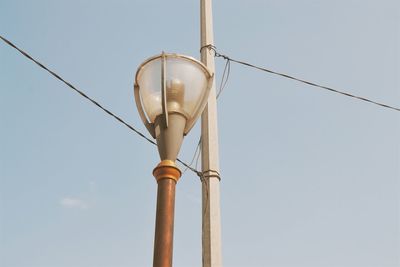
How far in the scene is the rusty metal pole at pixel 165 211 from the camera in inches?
72.6

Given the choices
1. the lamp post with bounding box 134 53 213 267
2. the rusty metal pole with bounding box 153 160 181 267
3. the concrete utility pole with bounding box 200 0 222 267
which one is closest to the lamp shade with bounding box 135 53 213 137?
the lamp post with bounding box 134 53 213 267

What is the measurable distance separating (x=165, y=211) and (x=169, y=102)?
551 mm

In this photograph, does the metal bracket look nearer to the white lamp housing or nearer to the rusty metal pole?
the white lamp housing

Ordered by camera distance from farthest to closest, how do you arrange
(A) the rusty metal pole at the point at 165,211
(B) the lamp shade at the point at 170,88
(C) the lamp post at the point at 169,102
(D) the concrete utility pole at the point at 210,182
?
(D) the concrete utility pole at the point at 210,182, (B) the lamp shade at the point at 170,88, (C) the lamp post at the point at 169,102, (A) the rusty metal pole at the point at 165,211

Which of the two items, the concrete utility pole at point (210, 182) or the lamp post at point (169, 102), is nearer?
the lamp post at point (169, 102)

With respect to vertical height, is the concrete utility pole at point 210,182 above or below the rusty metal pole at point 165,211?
above

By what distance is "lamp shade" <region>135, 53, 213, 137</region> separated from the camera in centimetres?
221

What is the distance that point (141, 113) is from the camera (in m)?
2.29

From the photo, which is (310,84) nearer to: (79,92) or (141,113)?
(79,92)

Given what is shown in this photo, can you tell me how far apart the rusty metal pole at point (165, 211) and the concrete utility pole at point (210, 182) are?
113cm

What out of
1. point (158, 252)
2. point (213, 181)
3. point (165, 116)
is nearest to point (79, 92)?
point (213, 181)

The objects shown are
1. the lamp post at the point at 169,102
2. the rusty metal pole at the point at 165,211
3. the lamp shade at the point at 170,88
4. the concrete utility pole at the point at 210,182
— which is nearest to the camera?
the rusty metal pole at the point at 165,211

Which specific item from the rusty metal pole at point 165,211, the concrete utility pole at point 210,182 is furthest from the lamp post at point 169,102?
the concrete utility pole at point 210,182

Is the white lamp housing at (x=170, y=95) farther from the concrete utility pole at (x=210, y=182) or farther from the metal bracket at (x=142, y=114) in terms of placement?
the concrete utility pole at (x=210, y=182)
